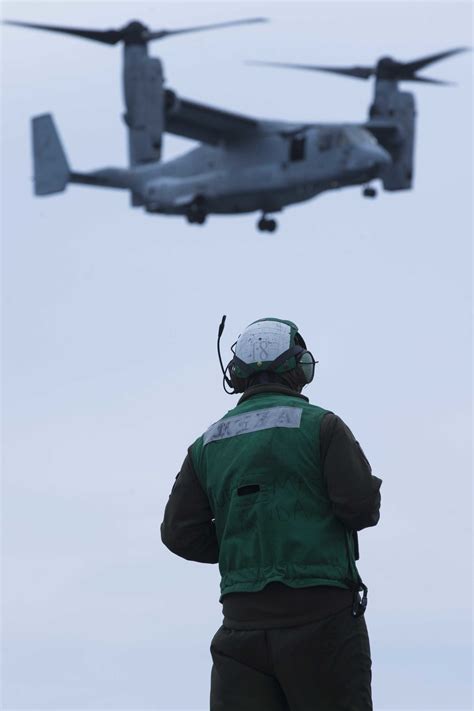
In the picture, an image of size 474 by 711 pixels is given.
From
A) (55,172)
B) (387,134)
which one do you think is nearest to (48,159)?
(55,172)

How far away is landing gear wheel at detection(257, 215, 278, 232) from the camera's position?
176 feet

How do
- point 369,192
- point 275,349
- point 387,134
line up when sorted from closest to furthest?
point 275,349
point 369,192
point 387,134

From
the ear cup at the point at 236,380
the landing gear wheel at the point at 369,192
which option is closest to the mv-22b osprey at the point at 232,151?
the landing gear wheel at the point at 369,192

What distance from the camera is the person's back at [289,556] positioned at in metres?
5.58

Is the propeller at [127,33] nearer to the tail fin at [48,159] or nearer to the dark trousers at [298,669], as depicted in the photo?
the tail fin at [48,159]

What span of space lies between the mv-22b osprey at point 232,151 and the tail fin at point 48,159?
5 cm

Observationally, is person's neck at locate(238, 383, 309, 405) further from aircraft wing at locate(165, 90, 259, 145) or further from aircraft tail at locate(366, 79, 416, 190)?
aircraft tail at locate(366, 79, 416, 190)

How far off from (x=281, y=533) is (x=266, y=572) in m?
0.14

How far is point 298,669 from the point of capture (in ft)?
18.3

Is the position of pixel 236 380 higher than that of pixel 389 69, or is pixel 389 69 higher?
pixel 389 69

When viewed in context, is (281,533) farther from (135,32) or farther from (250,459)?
(135,32)

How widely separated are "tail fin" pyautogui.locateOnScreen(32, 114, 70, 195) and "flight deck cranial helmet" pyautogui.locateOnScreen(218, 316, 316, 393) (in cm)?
5314

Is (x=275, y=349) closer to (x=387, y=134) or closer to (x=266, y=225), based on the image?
(x=266, y=225)

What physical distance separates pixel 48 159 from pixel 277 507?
2198 inches
